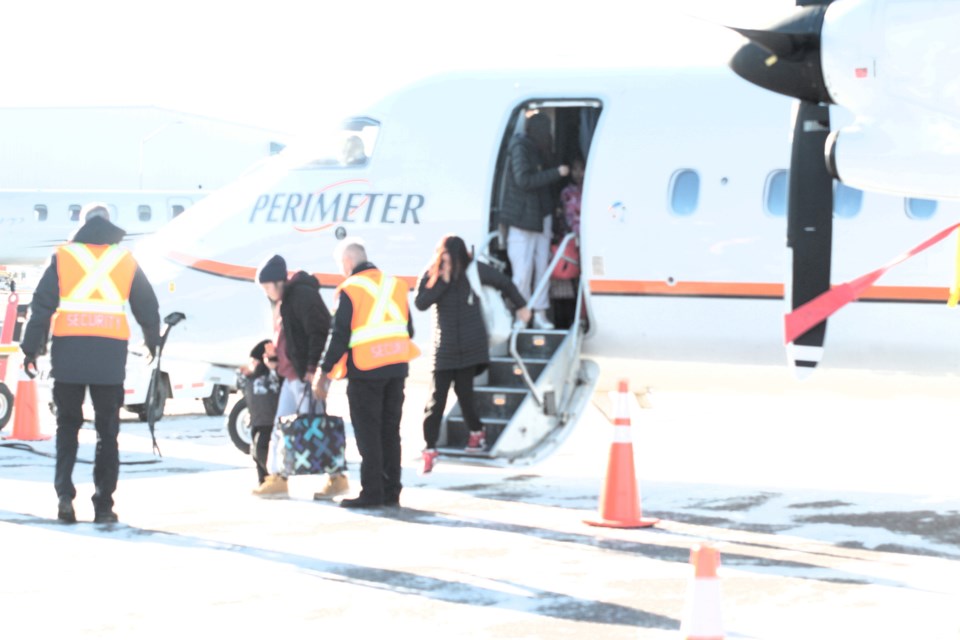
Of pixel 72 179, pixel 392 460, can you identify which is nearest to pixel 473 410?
pixel 392 460

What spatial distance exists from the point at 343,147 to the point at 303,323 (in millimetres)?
2765

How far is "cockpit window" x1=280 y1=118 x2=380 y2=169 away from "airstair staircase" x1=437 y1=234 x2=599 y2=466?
7.47ft

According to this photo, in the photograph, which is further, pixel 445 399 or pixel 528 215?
pixel 528 215

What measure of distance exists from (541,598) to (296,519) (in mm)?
2969

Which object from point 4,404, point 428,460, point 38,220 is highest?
point 38,220

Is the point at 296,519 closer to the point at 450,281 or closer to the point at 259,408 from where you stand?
the point at 259,408

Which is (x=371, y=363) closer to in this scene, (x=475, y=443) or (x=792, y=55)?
(x=475, y=443)

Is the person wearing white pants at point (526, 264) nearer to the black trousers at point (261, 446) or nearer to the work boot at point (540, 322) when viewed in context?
the work boot at point (540, 322)

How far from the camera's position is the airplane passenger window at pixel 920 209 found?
10.8m

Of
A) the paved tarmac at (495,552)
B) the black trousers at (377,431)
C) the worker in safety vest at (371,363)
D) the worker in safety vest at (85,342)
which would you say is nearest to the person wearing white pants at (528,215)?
the paved tarmac at (495,552)

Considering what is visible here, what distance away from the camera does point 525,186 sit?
39.4 ft

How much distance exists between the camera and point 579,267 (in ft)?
40.6

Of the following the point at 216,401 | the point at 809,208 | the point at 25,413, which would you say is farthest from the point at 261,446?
the point at 216,401

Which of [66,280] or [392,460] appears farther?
[392,460]
